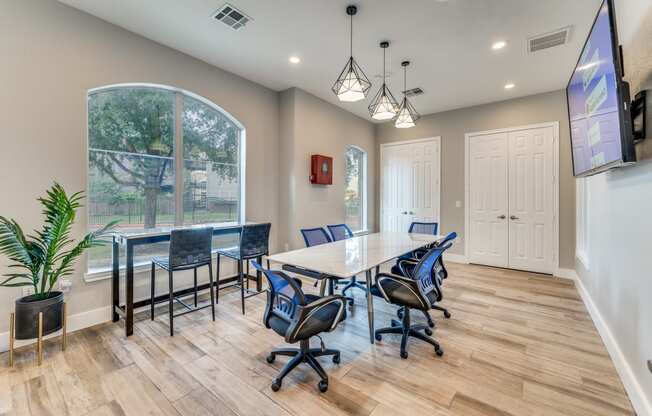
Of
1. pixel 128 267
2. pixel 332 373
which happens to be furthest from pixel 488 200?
pixel 128 267

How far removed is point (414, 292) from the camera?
2277 mm

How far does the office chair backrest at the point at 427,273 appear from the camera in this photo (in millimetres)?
2232

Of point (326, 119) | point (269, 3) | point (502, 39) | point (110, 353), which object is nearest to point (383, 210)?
point (326, 119)

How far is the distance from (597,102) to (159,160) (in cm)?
420

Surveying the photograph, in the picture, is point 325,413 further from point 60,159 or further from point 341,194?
point 341,194

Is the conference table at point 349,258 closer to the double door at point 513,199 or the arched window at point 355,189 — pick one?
the double door at point 513,199

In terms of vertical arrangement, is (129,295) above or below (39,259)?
below

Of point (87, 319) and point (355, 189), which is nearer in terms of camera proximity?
point (87, 319)

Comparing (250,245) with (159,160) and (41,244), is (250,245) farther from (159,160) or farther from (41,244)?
(41,244)

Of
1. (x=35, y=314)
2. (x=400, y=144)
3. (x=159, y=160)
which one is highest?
(x=400, y=144)

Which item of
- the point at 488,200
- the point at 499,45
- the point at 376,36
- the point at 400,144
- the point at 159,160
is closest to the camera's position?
the point at 376,36

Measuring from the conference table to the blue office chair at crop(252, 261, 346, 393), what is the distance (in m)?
0.23

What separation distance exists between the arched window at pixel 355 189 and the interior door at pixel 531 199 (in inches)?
113

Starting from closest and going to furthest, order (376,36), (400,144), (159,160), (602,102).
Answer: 1. (602,102)
2. (376,36)
3. (159,160)
4. (400,144)
